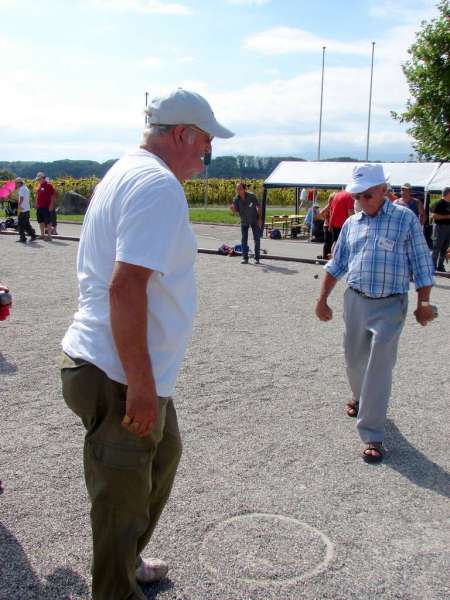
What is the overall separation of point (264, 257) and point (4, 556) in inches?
550

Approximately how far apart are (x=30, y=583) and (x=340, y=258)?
3.17 metres

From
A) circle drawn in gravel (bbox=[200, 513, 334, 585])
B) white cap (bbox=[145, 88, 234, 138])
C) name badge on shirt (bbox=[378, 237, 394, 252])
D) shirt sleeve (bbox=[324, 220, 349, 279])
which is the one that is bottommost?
circle drawn in gravel (bbox=[200, 513, 334, 585])

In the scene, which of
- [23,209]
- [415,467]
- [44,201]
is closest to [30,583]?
[415,467]

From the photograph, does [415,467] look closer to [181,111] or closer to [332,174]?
[181,111]

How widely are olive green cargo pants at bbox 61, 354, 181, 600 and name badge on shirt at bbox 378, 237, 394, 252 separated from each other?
2629mm

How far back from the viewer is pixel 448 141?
26.6m

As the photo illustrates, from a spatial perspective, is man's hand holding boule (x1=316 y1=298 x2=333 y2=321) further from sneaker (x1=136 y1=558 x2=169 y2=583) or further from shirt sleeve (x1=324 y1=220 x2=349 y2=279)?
sneaker (x1=136 y1=558 x2=169 y2=583)

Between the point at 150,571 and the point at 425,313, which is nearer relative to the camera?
the point at 150,571

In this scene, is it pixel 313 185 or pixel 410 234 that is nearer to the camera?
pixel 410 234

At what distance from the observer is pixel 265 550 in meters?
3.28

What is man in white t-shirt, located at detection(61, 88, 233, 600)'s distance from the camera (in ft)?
7.07

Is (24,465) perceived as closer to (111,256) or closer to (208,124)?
(111,256)

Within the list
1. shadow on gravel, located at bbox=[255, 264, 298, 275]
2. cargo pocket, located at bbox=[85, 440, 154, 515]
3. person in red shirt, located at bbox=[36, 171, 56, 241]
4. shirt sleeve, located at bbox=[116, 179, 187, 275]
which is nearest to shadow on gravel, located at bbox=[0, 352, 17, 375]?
cargo pocket, located at bbox=[85, 440, 154, 515]

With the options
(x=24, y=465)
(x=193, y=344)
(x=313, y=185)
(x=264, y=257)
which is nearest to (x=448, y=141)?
(x=313, y=185)
